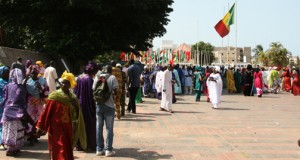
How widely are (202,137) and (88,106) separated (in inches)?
119

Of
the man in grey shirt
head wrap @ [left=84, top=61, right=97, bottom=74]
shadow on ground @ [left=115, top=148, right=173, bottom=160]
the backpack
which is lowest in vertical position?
shadow on ground @ [left=115, top=148, right=173, bottom=160]

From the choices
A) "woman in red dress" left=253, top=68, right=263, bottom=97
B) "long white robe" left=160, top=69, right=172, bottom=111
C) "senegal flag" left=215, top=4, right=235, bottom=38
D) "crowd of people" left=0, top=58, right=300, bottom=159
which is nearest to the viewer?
"crowd of people" left=0, top=58, right=300, bottom=159

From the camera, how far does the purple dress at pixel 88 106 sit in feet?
26.6

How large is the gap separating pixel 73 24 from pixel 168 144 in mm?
18329

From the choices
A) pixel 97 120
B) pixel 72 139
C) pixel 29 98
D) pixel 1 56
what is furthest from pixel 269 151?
pixel 1 56

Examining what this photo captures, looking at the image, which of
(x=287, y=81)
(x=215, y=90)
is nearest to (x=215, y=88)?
(x=215, y=90)

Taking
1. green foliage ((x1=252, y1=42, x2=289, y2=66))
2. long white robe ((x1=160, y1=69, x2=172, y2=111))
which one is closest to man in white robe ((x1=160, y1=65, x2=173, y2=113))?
long white robe ((x1=160, y1=69, x2=172, y2=111))

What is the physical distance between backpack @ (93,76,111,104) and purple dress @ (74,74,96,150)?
0.98 feet

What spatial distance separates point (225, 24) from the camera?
33656 mm

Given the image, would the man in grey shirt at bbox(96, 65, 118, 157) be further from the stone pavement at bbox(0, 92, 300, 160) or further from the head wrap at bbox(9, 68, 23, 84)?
the head wrap at bbox(9, 68, 23, 84)

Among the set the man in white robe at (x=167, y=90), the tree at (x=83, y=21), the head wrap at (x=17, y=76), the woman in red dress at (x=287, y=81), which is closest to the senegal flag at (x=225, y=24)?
the woman in red dress at (x=287, y=81)

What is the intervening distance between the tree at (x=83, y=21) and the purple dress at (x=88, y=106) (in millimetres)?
15831

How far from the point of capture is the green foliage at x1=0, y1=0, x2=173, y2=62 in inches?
970

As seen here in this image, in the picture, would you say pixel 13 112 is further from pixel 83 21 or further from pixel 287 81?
pixel 287 81
